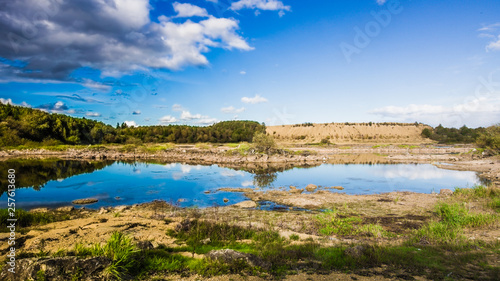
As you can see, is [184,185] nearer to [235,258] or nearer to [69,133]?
[235,258]

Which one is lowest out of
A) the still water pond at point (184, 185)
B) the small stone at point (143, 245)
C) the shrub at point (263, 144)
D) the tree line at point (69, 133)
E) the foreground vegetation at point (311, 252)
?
the still water pond at point (184, 185)

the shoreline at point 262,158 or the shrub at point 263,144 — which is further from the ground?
the shrub at point 263,144

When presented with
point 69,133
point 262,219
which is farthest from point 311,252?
point 69,133

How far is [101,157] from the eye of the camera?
54.2 m

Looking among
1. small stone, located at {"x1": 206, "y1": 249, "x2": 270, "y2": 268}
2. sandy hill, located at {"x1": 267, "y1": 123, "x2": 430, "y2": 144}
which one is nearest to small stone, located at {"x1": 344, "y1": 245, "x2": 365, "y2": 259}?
small stone, located at {"x1": 206, "y1": 249, "x2": 270, "y2": 268}

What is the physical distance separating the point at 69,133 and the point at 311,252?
295ft

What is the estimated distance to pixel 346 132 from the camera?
392 ft

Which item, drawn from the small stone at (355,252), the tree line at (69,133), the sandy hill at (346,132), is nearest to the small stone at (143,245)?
the small stone at (355,252)

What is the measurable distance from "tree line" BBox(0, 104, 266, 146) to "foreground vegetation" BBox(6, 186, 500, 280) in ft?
237

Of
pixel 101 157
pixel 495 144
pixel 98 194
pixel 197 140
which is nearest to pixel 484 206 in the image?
pixel 98 194

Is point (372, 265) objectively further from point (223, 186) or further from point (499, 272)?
point (223, 186)

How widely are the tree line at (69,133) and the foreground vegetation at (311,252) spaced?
2839 inches

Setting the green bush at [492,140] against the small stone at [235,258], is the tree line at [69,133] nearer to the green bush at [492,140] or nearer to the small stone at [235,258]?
the green bush at [492,140]

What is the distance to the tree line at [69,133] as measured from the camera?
6406cm
